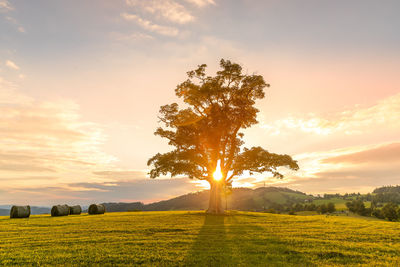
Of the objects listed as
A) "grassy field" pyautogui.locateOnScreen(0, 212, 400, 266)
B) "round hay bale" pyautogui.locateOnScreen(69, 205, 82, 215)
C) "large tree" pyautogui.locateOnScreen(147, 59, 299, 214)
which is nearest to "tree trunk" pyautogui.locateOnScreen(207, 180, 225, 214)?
"large tree" pyautogui.locateOnScreen(147, 59, 299, 214)

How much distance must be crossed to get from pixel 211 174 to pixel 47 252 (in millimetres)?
28939

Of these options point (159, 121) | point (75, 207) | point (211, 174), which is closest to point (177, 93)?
point (159, 121)

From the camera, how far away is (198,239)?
14.9 m

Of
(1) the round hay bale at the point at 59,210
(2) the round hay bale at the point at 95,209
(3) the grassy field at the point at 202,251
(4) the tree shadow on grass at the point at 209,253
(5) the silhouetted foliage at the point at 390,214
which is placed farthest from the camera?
(5) the silhouetted foliage at the point at 390,214

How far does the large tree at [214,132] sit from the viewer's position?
37.8 meters

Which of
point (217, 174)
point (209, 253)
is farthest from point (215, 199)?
point (209, 253)

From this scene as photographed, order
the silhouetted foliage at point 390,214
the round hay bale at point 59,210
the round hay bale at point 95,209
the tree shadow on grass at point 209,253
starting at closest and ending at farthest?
the tree shadow on grass at point 209,253
the round hay bale at point 59,210
the round hay bale at point 95,209
the silhouetted foliage at point 390,214

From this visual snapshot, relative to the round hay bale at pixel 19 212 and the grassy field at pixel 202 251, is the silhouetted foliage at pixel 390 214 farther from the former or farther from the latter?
the round hay bale at pixel 19 212

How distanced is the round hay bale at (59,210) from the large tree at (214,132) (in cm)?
1494

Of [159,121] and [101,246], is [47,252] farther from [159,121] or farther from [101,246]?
[159,121]

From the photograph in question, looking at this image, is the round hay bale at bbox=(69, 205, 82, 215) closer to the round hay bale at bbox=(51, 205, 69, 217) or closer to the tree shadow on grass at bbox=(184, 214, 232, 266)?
the round hay bale at bbox=(51, 205, 69, 217)

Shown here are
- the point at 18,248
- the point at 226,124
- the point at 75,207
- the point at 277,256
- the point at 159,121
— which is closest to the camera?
the point at 277,256

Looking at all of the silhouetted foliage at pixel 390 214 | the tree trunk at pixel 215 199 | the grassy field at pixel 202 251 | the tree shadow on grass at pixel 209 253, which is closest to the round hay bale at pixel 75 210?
the tree trunk at pixel 215 199

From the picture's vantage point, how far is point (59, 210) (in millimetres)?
39250
